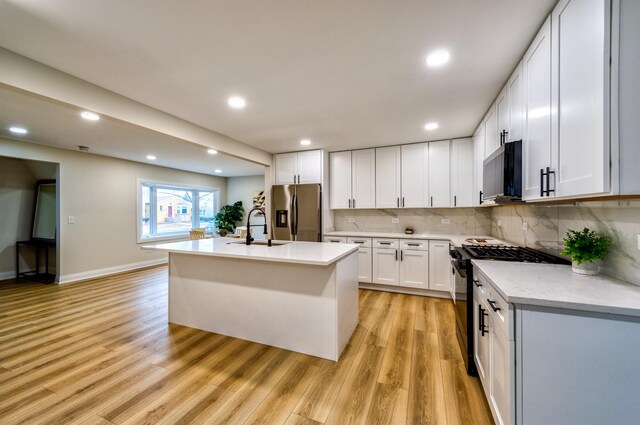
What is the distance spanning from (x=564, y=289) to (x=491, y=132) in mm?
1956

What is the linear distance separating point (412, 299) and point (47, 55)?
14.7 feet

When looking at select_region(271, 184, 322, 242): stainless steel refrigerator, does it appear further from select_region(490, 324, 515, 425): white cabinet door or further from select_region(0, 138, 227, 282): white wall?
select_region(0, 138, 227, 282): white wall

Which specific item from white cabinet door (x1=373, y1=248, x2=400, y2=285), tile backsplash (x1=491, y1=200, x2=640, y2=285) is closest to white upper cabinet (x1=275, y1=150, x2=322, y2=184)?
white cabinet door (x1=373, y1=248, x2=400, y2=285)

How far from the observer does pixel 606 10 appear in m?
1.04

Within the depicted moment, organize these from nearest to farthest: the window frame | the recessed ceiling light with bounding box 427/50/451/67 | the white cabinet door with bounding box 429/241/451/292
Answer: the recessed ceiling light with bounding box 427/50/451/67, the white cabinet door with bounding box 429/241/451/292, the window frame

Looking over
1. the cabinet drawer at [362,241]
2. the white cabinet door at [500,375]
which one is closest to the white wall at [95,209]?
the cabinet drawer at [362,241]

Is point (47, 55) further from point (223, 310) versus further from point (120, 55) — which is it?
point (223, 310)

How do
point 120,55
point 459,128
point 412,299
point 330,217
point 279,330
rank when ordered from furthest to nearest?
point 330,217 < point 412,299 < point 459,128 < point 279,330 < point 120,55

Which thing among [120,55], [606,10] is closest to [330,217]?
[120,55]

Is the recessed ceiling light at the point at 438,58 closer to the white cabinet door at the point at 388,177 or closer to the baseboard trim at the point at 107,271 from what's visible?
the white cabinet door at the point at 388,177

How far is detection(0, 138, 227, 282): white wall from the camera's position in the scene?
14.8 ft

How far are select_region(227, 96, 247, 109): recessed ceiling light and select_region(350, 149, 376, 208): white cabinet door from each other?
91.1 inches

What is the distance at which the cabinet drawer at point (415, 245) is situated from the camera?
3710 millimetres

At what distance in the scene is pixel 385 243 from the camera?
3.98 metres
